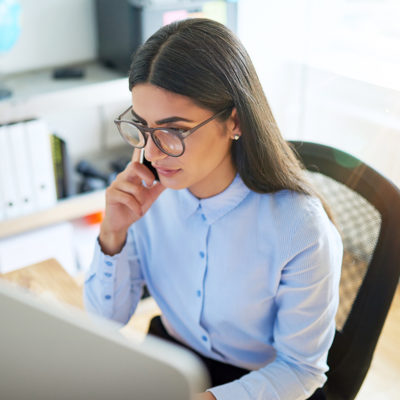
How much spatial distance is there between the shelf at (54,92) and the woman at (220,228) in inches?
33.6

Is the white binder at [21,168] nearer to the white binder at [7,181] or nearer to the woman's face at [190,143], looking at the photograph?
the white binder at [7,181]

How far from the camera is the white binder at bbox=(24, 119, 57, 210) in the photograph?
1.82 m

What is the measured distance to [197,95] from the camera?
33.9 inches

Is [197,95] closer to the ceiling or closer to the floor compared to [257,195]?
closer to the ceiling

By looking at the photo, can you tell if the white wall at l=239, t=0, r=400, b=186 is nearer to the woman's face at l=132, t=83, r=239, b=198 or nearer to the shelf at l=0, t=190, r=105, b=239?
the shelf at l=0, t=190, r=105, b=239

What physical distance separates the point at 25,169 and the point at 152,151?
3.57 ft

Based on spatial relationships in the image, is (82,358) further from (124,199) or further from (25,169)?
(25,169)

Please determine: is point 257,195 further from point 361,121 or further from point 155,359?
point 361,121

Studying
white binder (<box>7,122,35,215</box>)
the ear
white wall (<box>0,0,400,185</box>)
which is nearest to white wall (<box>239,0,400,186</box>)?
white wall (<box>0,0,400,185</box>)

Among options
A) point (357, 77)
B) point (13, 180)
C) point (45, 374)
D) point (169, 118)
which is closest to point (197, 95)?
point (169, 118)

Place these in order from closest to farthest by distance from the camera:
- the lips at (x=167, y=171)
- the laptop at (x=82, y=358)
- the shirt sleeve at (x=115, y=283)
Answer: the laptop at (x=82, y=358) < the lips at (x=167, y=171) < the shirt sleeve at (x=115, y=283)

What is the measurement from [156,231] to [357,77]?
59.8 inches

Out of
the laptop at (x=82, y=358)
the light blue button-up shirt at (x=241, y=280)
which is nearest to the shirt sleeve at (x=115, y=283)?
the light blue button-up shirt at (x=241, y=280)

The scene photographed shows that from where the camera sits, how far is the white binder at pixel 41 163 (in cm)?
182
